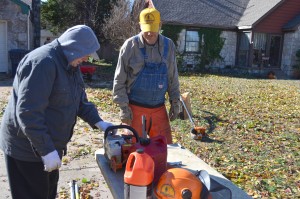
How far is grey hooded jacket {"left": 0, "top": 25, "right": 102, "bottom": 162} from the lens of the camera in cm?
238

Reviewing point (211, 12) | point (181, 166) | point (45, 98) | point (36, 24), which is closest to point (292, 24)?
point (211, 12)

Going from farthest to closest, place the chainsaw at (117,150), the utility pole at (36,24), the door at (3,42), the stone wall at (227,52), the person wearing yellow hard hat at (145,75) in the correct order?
the stone wall at (227,52)
the utility pole at (36,24)
the door at (3,42)
the person wearing yellow hard hat at (145,75)
the chainsaw at (117,150)

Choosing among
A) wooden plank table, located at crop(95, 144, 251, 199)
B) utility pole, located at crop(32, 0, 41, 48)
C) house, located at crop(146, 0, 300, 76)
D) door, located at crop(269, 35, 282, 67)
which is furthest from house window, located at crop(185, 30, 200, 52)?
wooden plank table, located at crop(95, 144, 251, 199)

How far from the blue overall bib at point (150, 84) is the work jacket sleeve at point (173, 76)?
9cm

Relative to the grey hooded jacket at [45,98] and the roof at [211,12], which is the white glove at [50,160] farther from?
the roof at [211,12]

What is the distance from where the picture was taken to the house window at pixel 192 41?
Answer: 71.9 feet

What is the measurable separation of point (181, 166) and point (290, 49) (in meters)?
20.7

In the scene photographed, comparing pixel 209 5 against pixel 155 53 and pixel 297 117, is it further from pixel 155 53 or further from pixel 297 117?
→ pixel 155 53

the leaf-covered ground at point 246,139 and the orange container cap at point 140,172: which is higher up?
the orange container cap at point 140,172

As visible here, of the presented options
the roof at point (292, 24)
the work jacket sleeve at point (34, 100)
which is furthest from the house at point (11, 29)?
the roof at point (292, 24)

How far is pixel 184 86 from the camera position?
1419cm

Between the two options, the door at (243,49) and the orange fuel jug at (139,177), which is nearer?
the orange fuel jug at (139,177)

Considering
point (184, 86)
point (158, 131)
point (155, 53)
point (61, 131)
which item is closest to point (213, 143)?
point (158, 131)

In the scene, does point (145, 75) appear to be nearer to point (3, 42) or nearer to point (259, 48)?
point (3, 42)
